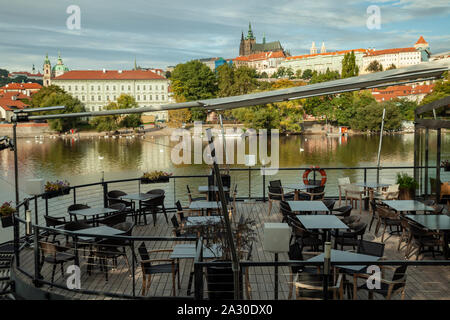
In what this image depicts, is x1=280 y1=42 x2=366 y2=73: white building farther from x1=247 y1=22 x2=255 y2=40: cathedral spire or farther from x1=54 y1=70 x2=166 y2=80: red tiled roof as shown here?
x1=54 y1=70 x2=166 y2=80: red tiled roof

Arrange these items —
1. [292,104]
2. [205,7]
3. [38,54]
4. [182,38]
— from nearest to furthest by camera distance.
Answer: [292,104] < [205,7] < [182,38] < [38,54]

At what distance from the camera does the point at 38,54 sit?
11238cm

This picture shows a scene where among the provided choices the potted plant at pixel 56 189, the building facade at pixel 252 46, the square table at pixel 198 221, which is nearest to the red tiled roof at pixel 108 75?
the building facade at pixel 252 46

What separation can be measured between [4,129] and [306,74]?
87.2 metres

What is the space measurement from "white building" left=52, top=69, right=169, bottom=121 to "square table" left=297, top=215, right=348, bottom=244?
91698 mm

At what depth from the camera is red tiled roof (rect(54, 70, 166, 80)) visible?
96062 mm

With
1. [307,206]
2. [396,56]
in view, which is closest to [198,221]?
[307,206]

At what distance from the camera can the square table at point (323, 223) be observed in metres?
5.86

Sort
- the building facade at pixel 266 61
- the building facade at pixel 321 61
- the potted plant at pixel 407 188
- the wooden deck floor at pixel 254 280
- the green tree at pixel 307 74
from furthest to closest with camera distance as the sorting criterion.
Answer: the building facade at pixel 266 61
the building facade at pixel 321 61
the green tree at pixel 307 74
the potted plant at pixel 407 188
the wooden deck floor at pixel 254 280

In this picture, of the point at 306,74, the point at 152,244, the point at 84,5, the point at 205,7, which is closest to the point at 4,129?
the point at 84,5

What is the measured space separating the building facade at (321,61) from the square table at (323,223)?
12881cm
